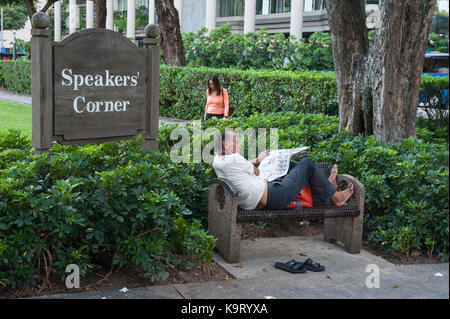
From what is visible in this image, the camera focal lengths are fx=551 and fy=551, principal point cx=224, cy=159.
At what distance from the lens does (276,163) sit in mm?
5648

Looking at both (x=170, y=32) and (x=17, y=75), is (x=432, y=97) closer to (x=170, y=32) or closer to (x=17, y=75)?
(x=170, y=32)

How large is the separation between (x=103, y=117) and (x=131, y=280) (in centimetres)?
166

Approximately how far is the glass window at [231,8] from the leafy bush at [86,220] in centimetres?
4730

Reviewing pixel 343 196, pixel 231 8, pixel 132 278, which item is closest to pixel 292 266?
pixel 343 196

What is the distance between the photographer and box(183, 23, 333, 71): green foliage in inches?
746

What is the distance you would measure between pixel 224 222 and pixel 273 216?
0.45m

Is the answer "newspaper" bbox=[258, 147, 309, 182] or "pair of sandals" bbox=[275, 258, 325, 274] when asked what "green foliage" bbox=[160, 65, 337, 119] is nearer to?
"newspaper" bbox=[258, 147, 309, 182]

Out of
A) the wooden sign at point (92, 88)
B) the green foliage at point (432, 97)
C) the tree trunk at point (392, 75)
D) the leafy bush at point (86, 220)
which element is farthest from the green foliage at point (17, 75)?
the leafy bush at point (86, 220)

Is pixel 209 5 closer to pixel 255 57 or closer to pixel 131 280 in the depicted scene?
pixel 255 57

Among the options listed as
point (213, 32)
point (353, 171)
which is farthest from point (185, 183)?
point (213, 32)

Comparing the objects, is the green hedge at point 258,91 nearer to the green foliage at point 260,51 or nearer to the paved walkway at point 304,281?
the green foliage at point 260,51

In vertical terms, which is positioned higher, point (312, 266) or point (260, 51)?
point (260, 51)

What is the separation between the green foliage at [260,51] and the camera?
19.0 m

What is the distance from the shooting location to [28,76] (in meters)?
25.8
